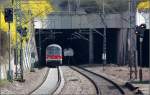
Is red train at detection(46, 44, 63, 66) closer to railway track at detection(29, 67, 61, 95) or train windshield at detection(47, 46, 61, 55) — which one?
train windshield at detection(47, 46, 61, 55)

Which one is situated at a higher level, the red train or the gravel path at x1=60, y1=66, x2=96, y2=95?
the gravel path at x1=60, y1=66, x2=96, y2=95

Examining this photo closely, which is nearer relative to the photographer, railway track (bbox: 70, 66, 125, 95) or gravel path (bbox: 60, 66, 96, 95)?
railway track (bbox: 70, 66, 125, 95)

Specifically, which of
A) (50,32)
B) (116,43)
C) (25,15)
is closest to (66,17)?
(50,32)

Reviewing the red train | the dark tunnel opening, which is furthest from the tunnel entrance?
the red train

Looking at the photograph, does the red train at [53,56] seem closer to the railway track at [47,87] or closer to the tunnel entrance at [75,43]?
the tunnel entrance at [75,43]

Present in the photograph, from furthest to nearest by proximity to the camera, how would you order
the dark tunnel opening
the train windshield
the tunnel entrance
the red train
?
the tunnel entrance → the dark tunnel opening → the train windshield → the red train

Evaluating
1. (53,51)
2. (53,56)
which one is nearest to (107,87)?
(53,56)

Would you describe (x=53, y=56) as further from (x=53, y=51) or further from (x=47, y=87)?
(x=47, y=87)

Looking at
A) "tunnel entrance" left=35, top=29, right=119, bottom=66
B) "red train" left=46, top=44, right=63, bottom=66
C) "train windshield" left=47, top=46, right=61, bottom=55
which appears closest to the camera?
"red train" left=46, top=44, right=63, bottom=66

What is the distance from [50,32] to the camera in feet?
284

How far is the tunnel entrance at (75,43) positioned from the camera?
9119cm

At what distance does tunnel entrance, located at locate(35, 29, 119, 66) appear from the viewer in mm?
91188

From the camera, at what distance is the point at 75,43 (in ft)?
354

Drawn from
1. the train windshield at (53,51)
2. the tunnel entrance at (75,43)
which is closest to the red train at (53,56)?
the train windshield at (53,51)
